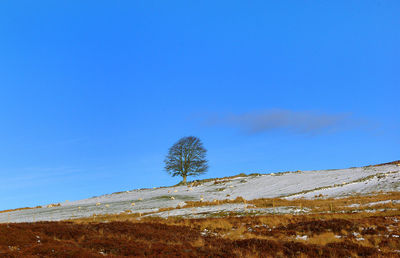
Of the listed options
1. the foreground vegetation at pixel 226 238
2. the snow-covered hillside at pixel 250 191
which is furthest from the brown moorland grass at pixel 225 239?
the snow-covered hillside at pixel 250 191

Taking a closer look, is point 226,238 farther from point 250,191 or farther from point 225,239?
point 250,191

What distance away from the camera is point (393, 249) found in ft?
50.1

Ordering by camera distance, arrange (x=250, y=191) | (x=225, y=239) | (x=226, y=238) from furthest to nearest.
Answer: (x=250, y=191) → (x=226, y=238) → (x=225, y=239)

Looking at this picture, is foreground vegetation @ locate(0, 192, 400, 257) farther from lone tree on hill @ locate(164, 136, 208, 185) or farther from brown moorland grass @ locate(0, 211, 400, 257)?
lone tree on hill @ locate(164, 136, 208, 185)

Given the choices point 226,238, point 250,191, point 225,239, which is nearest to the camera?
point 225,239

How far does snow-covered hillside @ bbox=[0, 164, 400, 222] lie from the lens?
40812 mm

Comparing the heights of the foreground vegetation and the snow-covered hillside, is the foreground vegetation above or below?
below

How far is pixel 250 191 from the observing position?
50906mm

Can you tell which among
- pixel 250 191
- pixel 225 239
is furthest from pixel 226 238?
pixel 250 191

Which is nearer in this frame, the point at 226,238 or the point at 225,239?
the point at 225,239

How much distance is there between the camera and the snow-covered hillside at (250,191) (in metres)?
40.8

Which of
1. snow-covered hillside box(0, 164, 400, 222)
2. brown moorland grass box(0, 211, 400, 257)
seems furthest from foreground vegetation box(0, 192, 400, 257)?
snow-covered hillside box(0, 164, 400, 222)

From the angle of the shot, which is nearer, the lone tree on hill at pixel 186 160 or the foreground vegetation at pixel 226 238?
the foreground vegetation at pixel 226 238

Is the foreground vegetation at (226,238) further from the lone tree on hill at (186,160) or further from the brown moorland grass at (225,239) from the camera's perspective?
the lone tree on hill at (186,160)
